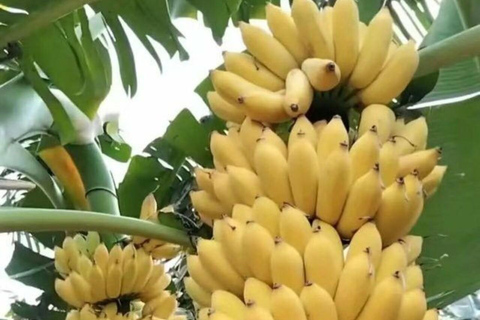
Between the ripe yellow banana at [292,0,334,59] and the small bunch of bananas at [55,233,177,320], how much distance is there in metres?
0.60

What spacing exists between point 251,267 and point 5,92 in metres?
0.79

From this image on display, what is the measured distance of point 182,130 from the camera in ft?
3.49

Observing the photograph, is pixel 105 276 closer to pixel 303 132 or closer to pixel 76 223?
pixel 76 223

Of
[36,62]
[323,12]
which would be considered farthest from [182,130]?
[323,12]

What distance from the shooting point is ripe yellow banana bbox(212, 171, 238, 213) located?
700 millimetres

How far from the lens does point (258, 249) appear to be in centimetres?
61

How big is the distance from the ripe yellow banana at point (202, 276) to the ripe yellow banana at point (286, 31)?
223 millimetres

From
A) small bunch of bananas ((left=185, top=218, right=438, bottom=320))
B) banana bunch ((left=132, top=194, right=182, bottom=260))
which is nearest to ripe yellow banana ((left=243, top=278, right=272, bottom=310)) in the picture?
small bunch of bananas ((left=185, top=218, right=438, bottom=320))

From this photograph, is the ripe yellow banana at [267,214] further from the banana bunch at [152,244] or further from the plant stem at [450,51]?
the banana bunch at [152,244]

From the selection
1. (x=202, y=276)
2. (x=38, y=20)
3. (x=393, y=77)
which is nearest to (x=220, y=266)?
(x=202, y=276)

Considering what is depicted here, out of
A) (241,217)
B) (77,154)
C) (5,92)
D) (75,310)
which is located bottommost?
(75,310)

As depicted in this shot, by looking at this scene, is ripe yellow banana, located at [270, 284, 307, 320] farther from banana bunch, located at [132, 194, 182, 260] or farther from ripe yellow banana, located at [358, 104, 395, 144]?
banana bunch, located at [132, 194, 182, 260]

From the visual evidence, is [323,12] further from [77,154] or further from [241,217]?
[77,154]

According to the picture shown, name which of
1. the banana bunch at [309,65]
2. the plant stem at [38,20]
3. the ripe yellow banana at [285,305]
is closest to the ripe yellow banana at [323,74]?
the banana bunch at [309,65]
